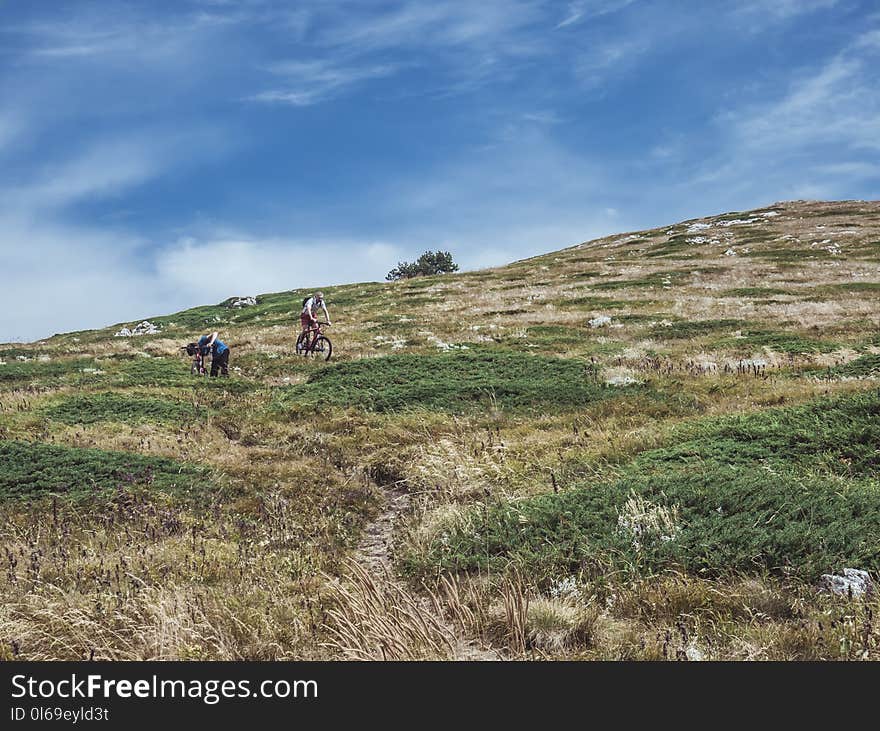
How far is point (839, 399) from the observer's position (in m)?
9.87

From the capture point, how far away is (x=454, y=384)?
592 inches

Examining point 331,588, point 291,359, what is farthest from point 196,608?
point 291,359

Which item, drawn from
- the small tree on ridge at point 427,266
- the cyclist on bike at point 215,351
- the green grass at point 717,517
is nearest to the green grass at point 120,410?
the cyclist on bike at point 215,351

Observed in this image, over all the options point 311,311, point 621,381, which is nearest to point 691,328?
point 621,381

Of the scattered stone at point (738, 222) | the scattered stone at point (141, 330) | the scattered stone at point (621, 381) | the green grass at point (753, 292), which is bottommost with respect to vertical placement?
the scattered stone at point (621, 381)

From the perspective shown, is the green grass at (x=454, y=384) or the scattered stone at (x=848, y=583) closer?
the scattered stone at (x=848, y=583)

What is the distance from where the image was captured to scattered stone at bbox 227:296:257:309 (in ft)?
204

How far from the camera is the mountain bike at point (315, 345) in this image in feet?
74.3

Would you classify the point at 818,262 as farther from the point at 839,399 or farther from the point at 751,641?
the point at 751,641

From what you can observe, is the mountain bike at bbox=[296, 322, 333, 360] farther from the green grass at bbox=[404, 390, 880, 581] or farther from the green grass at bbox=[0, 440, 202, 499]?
the green grass at bbox=[404, 390, 880, 581]

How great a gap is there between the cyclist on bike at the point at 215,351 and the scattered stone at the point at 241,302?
43610 millimetres

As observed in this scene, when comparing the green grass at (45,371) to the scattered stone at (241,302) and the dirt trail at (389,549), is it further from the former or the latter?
the scattered stone at (241,302)

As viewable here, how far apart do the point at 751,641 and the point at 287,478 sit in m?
7.11

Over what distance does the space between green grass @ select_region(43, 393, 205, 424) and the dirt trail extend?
6.44 m
